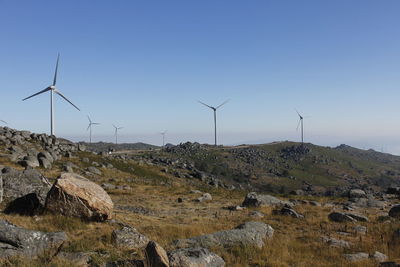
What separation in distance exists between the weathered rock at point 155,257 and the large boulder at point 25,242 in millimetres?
3050

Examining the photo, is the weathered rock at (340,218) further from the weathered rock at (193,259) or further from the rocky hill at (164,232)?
the weathered rock at (193,259)

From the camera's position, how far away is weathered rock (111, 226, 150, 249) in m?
12.2

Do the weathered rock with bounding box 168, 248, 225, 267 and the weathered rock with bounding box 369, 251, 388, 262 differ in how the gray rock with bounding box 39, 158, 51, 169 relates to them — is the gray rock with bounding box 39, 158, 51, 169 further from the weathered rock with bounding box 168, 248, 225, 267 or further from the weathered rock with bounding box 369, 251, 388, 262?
the weathered rock with bounding box 369, 251, 388, 262

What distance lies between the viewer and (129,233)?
42.2 feet

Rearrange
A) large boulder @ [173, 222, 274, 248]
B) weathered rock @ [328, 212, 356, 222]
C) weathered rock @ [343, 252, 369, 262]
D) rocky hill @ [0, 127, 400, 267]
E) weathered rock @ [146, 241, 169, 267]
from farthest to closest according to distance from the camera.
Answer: weathered rock @ [328, 212, 356, 222], large boulder @ [173, 222, 274, 248], weathered rock @ [343, 252, 369, 262], rocky hill @ [0, 127, 400, 267], weathered rock @ [146, 241, 169, 267]

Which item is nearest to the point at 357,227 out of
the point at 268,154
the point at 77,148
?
the point at 77,148

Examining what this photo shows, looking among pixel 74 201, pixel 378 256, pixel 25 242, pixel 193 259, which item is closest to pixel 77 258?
pixel 25 242

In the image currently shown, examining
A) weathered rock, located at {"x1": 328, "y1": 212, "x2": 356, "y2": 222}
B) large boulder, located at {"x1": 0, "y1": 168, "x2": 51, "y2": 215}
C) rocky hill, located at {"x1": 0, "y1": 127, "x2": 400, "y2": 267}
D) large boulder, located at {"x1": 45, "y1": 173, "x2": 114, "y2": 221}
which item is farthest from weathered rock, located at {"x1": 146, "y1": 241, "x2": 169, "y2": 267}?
weathered rock, located at {"x1": 328, "y1": 212, "x2": 356, "y2": 222}

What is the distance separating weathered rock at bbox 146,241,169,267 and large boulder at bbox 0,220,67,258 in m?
3.05

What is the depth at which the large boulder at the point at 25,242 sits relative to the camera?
10203mm

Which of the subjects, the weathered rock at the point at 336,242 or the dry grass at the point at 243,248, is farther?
the weathered rock at the point at 336,242

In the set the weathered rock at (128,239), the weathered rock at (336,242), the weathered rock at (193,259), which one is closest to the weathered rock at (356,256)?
the weathered rock at (336,242)

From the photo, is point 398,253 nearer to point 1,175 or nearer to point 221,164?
point 1,175

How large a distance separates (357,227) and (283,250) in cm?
830
